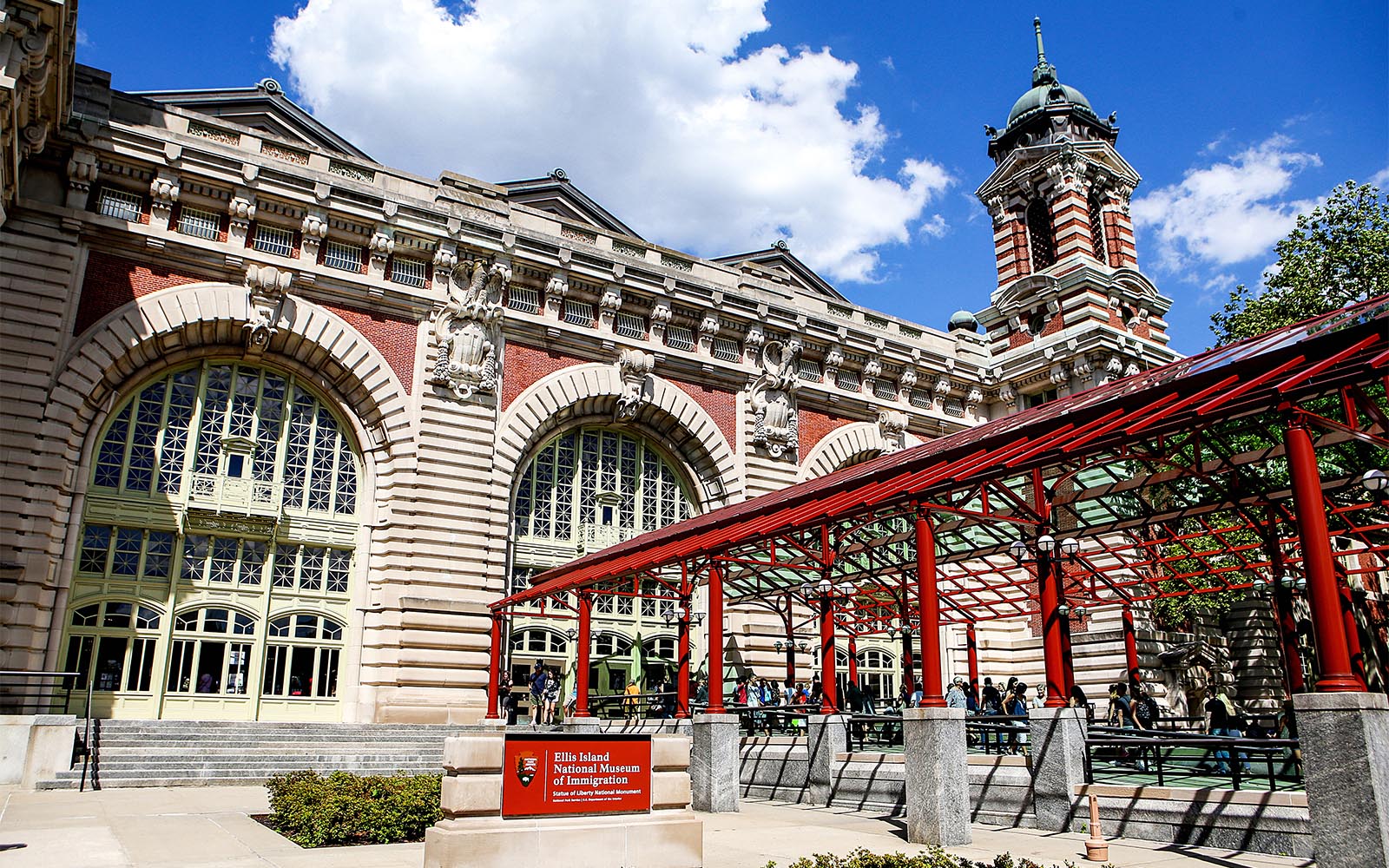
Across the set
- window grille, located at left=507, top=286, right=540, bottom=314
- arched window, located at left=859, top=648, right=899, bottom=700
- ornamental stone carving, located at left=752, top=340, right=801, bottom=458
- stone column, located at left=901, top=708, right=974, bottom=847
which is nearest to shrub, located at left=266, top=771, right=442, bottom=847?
stone column, located at left=901, top=708, right=974, bottom=847

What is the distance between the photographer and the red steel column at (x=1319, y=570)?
1091cm

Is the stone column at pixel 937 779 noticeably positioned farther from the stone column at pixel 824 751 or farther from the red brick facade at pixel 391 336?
the red brick facade at pixel 391 336

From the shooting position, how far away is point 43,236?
1025 inches

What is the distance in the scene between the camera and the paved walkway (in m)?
11.2

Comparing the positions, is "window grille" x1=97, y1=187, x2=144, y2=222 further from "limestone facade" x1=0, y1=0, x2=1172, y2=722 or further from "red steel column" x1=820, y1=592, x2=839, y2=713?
"red steel column" x1=820, y1=592, x2=839, y2=713

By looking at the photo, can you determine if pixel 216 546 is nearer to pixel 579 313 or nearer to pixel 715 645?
pixel 579 313

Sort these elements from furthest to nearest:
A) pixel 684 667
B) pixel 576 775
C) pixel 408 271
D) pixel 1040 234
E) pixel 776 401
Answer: pixel 1040 234
pixel 776 401
pixel 408 271
pixel 684 667
pixel 576 775

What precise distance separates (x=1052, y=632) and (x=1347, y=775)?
5372 mm

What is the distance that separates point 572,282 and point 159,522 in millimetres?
14240

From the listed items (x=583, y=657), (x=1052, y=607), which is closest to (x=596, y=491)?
(x=583, y=657)

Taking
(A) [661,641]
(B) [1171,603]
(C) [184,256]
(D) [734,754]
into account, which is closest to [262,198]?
(C) [184,256]

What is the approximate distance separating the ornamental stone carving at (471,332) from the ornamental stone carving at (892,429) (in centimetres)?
1603

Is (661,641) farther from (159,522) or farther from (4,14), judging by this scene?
(4,14)

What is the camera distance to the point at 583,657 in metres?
25.3
